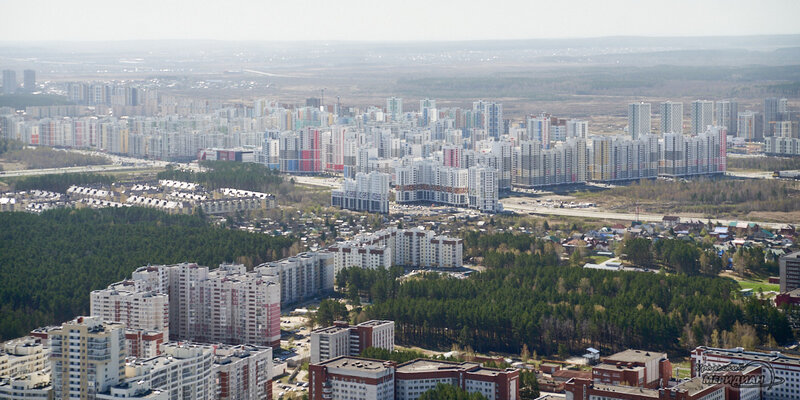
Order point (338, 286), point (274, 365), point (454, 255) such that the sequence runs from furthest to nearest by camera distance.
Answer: point (454, 255) < point (338, 286) < point (274, 365)

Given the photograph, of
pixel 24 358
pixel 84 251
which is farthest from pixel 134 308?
pixel 84 251

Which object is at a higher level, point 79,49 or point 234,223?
point 79,49

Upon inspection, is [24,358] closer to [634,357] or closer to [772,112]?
[634,357]

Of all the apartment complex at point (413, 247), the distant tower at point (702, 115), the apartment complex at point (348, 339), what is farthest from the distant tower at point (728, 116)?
the apartment complex at point (348, 339)

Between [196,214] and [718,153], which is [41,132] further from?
[718,153]

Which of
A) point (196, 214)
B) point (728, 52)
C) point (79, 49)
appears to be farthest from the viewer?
point (728, 52)

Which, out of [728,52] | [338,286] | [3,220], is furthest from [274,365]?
[728,52]

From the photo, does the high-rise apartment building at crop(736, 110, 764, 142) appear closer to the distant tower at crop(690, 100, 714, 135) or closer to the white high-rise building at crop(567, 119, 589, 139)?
the distant tower at crop(690, 100, 714, 135)

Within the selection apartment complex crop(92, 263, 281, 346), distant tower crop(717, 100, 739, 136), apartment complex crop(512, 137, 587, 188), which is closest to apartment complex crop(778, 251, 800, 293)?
apartment complex crop(92, 263, 281, 346)
